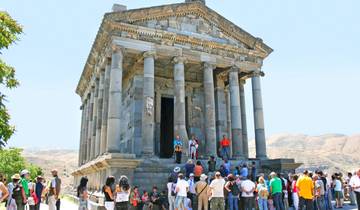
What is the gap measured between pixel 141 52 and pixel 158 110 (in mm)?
4973

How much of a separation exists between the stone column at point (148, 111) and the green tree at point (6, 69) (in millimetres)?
6505

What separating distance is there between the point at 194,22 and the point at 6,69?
466 inches

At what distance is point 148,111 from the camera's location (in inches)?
647

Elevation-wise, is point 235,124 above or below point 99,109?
below

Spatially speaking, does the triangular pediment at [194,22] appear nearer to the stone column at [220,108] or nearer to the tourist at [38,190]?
the stone column at [220,108]

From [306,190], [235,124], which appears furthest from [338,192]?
[235,124]

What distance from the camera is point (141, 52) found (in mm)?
17406

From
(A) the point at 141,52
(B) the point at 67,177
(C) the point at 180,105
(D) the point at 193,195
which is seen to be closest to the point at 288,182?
(D) the point at 193,195

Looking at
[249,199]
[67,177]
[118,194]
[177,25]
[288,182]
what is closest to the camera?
[118,194]

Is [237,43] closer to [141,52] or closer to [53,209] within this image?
[141,52]

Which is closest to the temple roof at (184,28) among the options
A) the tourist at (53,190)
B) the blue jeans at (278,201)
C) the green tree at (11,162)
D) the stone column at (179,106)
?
the stone column at (179,106)

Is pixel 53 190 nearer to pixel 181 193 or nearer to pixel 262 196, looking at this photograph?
pixel 181 193

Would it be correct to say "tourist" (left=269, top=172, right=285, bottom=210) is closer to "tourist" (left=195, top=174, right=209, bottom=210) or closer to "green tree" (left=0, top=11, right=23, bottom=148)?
"tourist" (left=195, top=174, right=209, bottom=210)

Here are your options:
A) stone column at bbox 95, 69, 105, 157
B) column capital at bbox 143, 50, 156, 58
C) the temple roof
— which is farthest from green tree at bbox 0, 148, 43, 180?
column capital at bbox 143, 50, 156, 58
